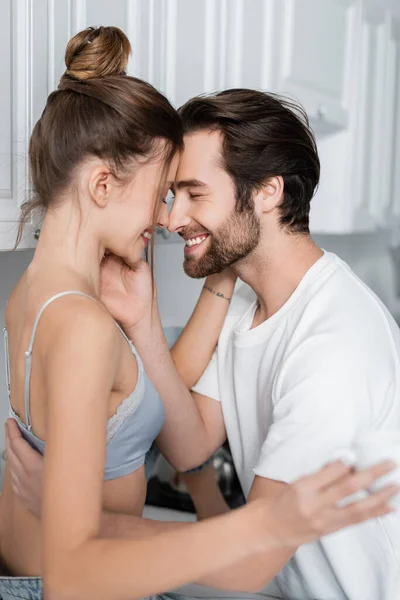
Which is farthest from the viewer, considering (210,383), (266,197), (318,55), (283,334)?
(318,55)

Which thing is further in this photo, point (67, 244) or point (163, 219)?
point (163, 219)

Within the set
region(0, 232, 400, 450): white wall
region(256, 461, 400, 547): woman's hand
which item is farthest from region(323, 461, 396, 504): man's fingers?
region(0, 232, 400, 450): white wall

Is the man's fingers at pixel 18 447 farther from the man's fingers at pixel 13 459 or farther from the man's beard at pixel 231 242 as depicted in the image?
the man's beard at pixel 231 242

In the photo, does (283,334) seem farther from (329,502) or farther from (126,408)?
(329,502)

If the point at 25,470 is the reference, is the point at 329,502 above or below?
above

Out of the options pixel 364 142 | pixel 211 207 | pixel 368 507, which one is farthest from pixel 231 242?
pixel 364 142

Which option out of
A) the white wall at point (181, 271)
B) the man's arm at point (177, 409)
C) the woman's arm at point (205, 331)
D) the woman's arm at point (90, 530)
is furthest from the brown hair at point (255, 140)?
the woman's arm at point (90, 530)

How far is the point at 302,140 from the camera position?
1.54m

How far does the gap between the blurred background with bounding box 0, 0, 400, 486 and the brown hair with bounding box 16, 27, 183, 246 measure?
16cm

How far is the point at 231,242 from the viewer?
1479 millimetres

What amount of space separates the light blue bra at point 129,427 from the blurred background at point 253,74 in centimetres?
32

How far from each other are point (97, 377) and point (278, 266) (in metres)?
0.66

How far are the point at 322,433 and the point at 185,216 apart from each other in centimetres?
54

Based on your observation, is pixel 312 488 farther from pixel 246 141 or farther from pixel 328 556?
pixel 246 141
